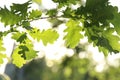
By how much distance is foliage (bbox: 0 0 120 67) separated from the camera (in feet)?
6.54

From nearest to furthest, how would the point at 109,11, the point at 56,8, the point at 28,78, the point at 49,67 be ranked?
the point at 109,11
the point at 56,8
the point at 28,78
the point at 49,67

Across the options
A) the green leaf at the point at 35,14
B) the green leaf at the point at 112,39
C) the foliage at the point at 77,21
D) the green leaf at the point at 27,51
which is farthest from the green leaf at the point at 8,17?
the green leaf at the point at 112,39

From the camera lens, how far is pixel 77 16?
81.7 inches

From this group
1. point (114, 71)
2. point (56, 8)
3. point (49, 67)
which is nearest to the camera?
point (56, 8)

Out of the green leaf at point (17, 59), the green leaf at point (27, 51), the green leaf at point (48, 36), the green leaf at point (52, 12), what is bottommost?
the green leaf at point (17, 59)

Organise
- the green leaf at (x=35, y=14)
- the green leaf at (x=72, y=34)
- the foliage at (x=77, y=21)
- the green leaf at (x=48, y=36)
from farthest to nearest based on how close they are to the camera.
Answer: the green leaf at (x=48, y=36)
the green leaf at (x=72, y=34)
the green leaf at (x=35, y=14)
the foliage at (x=77, y=21)

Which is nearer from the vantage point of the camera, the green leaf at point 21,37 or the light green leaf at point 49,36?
the green leaf at point 21,37

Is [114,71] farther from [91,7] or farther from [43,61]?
[91,7]

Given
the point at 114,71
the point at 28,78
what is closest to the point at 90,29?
the point at 114,71

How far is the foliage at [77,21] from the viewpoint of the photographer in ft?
6.54

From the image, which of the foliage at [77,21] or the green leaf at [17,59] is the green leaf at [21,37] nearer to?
the foliage at [77,21]

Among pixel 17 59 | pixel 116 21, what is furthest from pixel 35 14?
pixel 116 21

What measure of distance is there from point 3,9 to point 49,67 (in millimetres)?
58064

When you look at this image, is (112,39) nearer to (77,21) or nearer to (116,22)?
(116,22)
